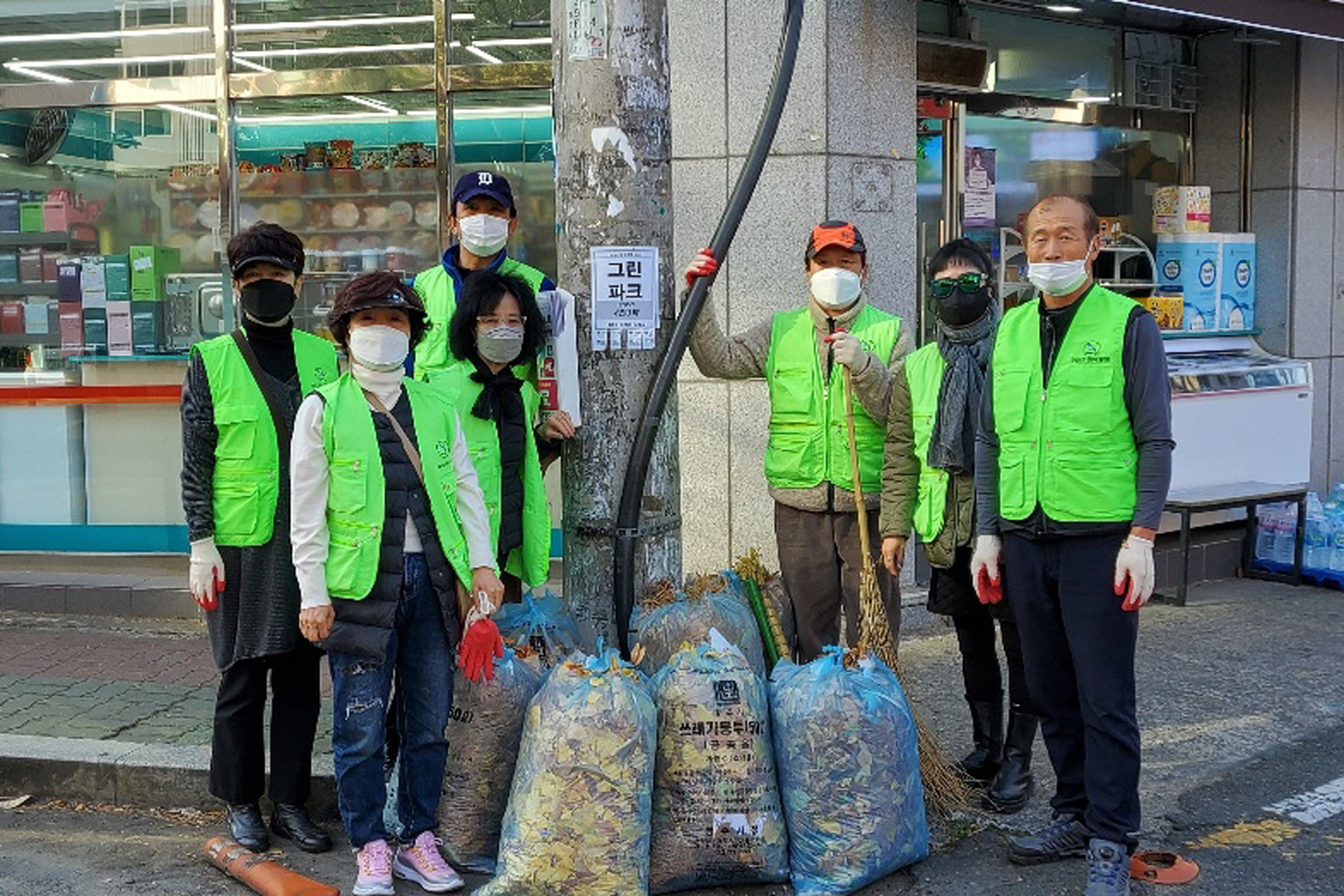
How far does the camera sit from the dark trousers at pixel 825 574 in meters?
5.04

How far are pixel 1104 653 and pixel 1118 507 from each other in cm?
41

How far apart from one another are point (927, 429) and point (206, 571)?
7.39 ft

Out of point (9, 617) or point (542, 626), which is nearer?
point (542, 626)

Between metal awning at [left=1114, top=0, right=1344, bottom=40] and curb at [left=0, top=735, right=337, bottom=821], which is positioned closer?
curb at [left=0, top=735, right=337, bottom=821]

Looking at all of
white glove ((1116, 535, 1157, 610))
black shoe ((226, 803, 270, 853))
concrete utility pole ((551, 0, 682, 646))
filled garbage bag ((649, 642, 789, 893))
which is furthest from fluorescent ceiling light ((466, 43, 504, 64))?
white glove ((1116, 535, 1157, 610))

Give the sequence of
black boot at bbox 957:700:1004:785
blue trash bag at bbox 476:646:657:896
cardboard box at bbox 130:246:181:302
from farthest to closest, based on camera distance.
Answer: cardboard box at bbox 130:246:181:302 → black boot at bbox 957:700:1004:785 → blue trash bag at bbox 476:646:657:896

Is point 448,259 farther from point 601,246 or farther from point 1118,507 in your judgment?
point 1118,507

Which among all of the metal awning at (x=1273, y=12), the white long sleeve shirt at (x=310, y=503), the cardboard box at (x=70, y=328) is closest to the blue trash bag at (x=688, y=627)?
the white long sleeve shirt at (x=310, y=503)

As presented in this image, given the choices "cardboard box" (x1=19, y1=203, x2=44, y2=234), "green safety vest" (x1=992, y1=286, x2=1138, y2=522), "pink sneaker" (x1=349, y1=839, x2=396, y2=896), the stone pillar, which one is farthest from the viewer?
"cardboard box" (x1=19, y1=203, x2=44, y2=234)

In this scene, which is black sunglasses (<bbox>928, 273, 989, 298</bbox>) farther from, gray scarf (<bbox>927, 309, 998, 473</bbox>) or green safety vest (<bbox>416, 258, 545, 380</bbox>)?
green safety vest (<bbox>416, 258, 545, 380</bbox>)

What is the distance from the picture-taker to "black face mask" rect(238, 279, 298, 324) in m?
4.66

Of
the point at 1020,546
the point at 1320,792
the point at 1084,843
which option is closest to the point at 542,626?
the point at 1020,546

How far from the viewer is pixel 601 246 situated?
15.4 ft

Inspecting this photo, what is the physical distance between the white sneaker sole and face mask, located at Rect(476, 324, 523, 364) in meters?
1.51
